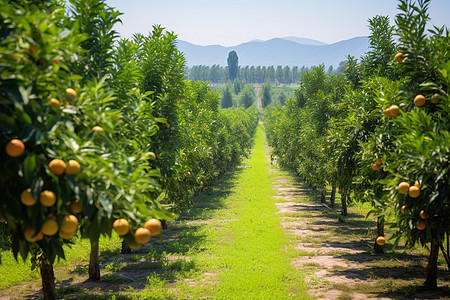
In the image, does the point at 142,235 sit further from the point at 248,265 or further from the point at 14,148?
the point at 248,265

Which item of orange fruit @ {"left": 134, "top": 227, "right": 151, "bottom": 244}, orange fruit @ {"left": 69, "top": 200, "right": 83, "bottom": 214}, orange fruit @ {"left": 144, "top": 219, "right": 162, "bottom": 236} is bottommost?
orange fruit @ {"left": 134, "top": 227, "right": 151, "bottom": 244}

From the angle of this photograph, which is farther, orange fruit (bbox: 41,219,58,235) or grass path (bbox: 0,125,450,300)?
grass path (bbox: 0,125,450,300)

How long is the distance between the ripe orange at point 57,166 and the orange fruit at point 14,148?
9.8 inches

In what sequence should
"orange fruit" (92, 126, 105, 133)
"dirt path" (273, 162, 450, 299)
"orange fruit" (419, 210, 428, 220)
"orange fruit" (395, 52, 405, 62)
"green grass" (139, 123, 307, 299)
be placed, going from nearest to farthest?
1. "orange fruit" (92, 126, 105, 133)
2. "orange fruit" (419, 210, 428, 220)
3. "orange fruit" (395, 52, 405, 62)
4. "dirt path" (273, 162, 450, 299)
5. "green grass" (139, 123, 307, 299)

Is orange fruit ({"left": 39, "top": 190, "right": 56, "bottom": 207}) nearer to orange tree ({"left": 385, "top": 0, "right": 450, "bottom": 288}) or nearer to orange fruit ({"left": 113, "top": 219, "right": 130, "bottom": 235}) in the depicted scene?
orange fruit ({"left": 113, "top": 219, "right": 130, "bottom": 235})

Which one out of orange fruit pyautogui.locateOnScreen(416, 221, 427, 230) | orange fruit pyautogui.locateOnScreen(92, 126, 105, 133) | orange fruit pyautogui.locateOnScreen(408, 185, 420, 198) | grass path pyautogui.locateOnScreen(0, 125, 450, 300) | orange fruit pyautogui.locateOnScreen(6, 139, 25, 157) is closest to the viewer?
orange fruit pyautogui.locateOnScreen(6, 139, 25, 157)

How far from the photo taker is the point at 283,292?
836 centimetres

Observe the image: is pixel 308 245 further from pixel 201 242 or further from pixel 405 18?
pixel 405 18

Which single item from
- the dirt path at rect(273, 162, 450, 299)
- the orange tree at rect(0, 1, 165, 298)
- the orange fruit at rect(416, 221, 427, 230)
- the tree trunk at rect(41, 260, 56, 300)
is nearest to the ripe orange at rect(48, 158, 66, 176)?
the orange tree at rect(0, 1, 165, 298)

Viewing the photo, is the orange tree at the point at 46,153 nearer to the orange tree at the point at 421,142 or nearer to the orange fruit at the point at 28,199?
the orange fruit at the point at 28,199

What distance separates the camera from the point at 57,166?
116 inches

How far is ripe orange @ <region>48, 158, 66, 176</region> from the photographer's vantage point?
294cm

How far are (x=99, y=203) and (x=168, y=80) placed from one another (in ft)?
29.4

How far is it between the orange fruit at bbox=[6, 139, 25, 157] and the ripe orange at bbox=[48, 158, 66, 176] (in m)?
0.25
